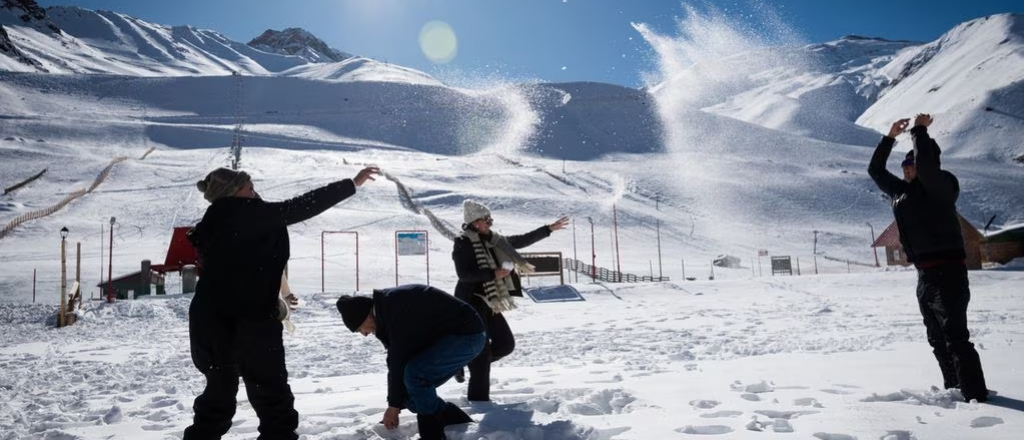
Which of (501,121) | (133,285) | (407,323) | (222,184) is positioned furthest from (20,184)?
(501,121)

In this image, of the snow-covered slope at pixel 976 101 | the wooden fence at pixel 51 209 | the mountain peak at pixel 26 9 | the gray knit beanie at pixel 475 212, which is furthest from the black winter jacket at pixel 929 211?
the snow-covered slope at pixel 976 101

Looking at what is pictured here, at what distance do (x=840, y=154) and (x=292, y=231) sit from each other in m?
88.0

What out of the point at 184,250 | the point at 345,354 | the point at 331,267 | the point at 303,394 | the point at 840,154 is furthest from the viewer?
the point at 840,154

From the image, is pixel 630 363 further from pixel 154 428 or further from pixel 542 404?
pixel 154 428

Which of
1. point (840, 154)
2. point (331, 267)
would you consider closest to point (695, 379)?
point (331, 267)

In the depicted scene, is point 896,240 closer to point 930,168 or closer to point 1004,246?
point 1004,246

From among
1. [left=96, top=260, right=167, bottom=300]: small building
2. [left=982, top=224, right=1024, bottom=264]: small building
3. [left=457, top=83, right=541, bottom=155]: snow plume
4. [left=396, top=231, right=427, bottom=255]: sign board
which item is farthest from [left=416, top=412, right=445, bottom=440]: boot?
[left=457, top=83, right=541, bottom=155]: snow plume

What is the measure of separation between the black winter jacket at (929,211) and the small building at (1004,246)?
38.5 metres

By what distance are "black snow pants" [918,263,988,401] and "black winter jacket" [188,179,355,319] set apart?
4.19 metres

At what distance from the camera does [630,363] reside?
7598 mm

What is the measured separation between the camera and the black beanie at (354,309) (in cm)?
406

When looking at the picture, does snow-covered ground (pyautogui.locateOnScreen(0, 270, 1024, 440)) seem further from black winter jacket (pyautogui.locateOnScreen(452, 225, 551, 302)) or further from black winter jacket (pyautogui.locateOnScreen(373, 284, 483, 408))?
black winter jacket (pyautogui.locateOnScreen(452, 225, 551, 302))

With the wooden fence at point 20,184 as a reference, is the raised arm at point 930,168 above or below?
below

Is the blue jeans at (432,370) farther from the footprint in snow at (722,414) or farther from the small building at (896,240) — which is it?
the small building at (896,240)
